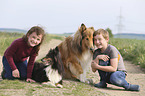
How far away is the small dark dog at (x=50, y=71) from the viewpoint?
4180 millimetres

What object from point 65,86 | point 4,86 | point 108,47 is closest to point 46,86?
point 65,86

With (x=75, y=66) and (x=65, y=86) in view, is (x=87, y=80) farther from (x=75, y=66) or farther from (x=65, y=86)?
(x=65, y=86)

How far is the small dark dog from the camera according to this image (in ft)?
13.7

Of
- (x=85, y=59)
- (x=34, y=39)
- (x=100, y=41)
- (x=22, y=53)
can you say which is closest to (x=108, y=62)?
(x=100, y=41)

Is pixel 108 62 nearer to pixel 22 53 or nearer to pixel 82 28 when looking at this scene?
pixel 82 28

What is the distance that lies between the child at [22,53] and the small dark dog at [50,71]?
0.70 feet

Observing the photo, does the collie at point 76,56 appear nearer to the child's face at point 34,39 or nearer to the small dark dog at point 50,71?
the small dark dog at point 50,71

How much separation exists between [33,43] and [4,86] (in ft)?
3.78

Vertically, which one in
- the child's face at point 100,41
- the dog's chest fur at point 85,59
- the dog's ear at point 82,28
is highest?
the dog's ear at point 82,28

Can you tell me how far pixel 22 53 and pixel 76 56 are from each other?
156 cm

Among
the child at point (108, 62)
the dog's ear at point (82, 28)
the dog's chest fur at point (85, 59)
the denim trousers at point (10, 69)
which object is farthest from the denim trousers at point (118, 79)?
the denim trousers at point (10, 69)

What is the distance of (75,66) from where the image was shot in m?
5.14

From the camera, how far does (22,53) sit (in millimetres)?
4406

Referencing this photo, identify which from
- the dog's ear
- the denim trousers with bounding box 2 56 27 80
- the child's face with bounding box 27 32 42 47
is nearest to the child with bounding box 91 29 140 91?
the dog's ear
